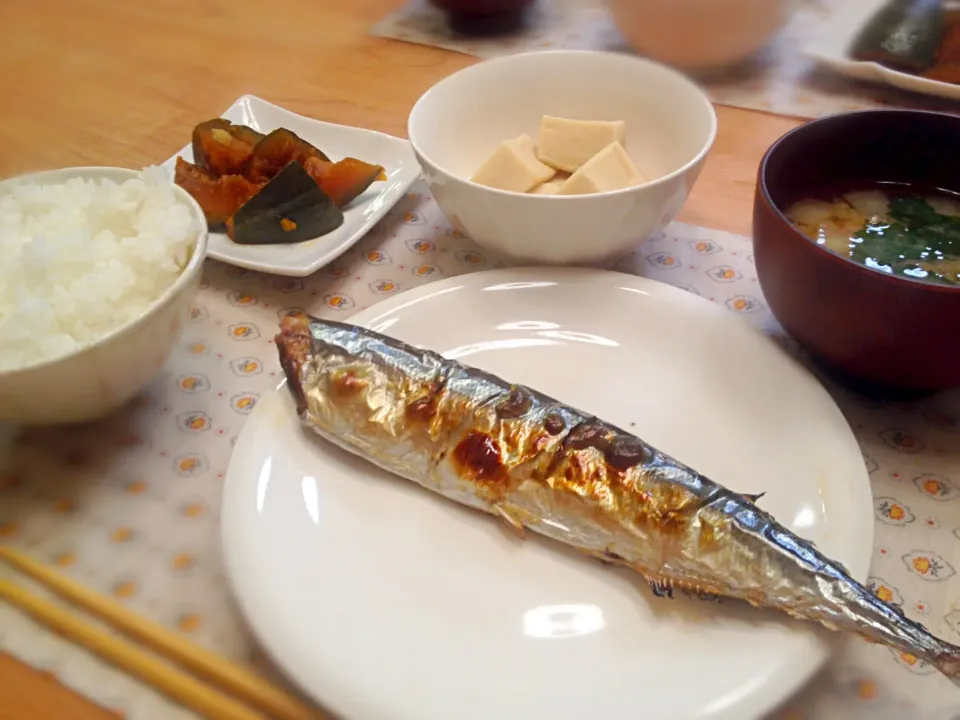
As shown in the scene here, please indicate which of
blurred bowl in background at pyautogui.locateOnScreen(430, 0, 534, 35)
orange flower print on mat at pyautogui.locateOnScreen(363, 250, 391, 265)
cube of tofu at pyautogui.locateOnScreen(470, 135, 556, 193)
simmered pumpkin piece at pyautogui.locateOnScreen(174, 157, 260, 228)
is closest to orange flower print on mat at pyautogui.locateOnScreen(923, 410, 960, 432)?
cube of tofu at pyautogui.locateOnScreen(470, 135, 556, 193)

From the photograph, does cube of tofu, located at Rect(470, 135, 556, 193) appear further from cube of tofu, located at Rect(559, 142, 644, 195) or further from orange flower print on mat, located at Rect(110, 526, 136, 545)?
orange flower print on mat, located at Rect(110, 526, 136, 545)

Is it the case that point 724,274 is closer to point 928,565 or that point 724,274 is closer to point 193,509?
point 928,565

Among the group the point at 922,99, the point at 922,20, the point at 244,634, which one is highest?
the point at 922,20

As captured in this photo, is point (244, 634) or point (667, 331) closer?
point (244, 634)

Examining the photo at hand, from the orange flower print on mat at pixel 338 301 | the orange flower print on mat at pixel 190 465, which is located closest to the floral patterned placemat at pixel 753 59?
the orange flower print on mat at pixel 338 301

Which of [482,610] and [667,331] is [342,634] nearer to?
[482,610]

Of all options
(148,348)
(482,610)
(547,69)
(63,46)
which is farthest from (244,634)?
(63,46)

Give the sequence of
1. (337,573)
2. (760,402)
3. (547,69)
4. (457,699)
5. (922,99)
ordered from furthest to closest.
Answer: (922,99)
(547,69)
(760,402)
(337,573)
(457,699)
